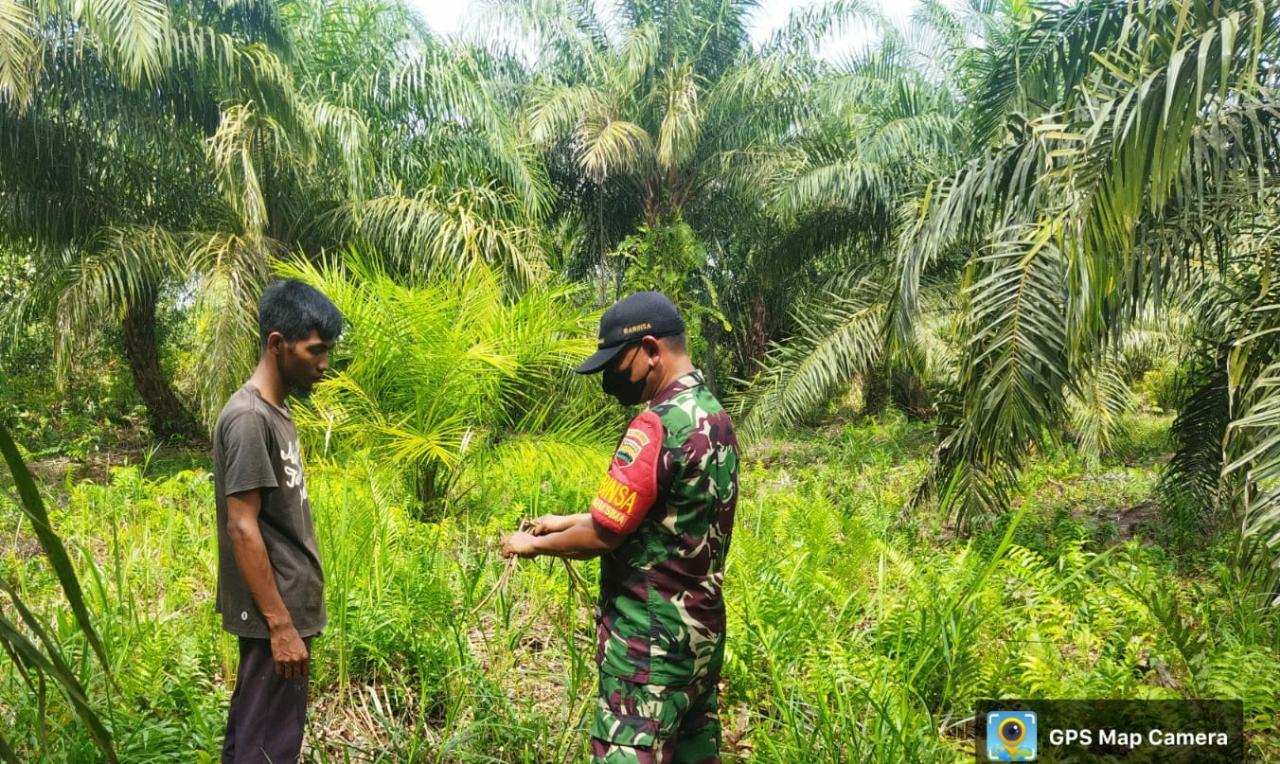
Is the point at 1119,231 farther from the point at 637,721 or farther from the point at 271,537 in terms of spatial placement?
the point at 271,537

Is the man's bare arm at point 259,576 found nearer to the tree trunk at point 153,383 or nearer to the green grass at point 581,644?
the green grass at point 581,644

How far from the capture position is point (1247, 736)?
2924mm

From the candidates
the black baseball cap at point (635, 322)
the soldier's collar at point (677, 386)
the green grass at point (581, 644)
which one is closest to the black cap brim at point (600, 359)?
the black baseball cap at point (635, 322)

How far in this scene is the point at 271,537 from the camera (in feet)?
6.81

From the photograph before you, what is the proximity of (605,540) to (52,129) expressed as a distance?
33.2ft

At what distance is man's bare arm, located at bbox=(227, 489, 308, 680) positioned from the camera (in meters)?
1.97

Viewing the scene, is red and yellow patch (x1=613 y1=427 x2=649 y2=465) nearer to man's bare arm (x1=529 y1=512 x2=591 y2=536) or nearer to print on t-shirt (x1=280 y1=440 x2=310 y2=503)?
man's bare arm (x1=529 y1=512 x2=591 y2=536)

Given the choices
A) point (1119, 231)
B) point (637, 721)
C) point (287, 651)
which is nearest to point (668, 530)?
point (637, 721)

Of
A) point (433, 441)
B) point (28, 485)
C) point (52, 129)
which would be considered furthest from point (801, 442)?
point (28, 485)

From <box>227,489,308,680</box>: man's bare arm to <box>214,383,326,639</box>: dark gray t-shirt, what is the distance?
3 cm

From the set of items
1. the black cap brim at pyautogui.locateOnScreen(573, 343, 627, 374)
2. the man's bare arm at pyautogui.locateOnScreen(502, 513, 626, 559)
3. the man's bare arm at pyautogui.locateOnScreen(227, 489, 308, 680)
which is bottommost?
the man's bare arm at pyautogui.locateOnScreen(227, 489, 308, 680)

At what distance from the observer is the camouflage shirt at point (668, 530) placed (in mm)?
1926

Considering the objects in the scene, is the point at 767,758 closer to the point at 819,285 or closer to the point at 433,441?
the point at 433,441

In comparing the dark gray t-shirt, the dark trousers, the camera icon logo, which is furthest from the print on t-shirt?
the camera icon logo
